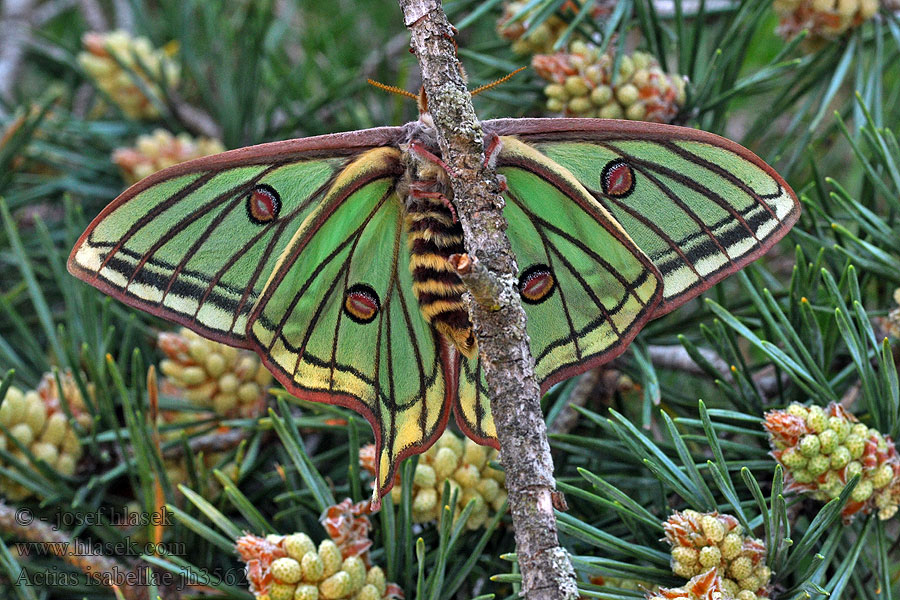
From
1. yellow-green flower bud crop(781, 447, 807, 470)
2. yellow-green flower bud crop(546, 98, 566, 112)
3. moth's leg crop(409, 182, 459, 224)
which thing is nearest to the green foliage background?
yellow-green flower bud crop(781, 447, 807, 470)

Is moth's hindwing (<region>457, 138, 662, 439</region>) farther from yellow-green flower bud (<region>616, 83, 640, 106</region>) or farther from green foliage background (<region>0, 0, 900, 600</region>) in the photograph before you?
yellow-green flower bud (<region>616, 83, 640, 106</region>)

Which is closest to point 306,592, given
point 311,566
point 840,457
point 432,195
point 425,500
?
point 311,566

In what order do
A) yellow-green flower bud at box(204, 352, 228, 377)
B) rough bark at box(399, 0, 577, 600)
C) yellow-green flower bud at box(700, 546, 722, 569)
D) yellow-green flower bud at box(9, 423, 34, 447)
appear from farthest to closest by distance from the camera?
yellow-green flower bud at box(204, 352, 228, 377) < yellow-green flower bud at box(9, 423, 34, 447) < yellow-green flower bud at box(700, 546, 722, 569) < rough bark at box(399, 0, 577, 600)

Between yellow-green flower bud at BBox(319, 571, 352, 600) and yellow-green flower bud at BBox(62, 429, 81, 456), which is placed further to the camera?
yellow-green flower bud at BBox(62, 429, 81, 456)

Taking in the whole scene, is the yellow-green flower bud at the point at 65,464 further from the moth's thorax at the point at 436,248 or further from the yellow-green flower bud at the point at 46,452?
the moth's thorax at the point at 436,248

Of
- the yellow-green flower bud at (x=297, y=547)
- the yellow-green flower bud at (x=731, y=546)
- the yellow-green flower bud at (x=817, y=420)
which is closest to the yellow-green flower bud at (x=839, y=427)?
the yellow-green flower bud at (x=817, y=420)

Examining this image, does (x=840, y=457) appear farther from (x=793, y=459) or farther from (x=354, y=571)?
(x=354, y=571)

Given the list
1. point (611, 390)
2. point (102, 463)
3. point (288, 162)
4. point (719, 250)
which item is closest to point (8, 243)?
point (102, 463)
